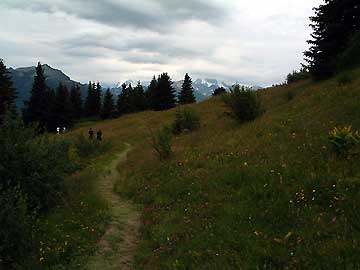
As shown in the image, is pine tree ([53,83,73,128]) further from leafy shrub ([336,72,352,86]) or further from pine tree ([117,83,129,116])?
leafy shrub ([336,72,352,86])

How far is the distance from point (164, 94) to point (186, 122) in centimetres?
4042

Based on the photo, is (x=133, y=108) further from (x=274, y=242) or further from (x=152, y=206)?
(x=274, y=242)

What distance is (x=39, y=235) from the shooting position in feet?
29.2

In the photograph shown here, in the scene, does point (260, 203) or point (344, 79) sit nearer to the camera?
point (260, 203)

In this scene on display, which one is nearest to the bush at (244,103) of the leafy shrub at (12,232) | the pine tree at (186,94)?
the leafy shrub at (12,232)

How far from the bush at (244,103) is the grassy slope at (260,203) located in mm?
4544

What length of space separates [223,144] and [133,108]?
185 ft

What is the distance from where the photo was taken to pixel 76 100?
75562 mm

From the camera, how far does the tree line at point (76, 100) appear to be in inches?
2165

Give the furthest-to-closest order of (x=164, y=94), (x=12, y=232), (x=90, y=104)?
(x=90, y=104) < (x=164, y=94) < (x=12, y=232)

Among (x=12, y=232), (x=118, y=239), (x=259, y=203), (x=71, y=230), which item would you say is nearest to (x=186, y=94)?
(x=71, y=230)

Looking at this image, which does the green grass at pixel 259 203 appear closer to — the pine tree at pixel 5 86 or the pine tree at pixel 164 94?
the pine tree at pixel 5 86

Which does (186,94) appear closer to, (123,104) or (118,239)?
(123,104)

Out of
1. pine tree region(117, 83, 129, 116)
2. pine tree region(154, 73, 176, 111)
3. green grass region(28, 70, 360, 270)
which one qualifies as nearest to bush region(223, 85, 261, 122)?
green grass region(28, 70, 360, 270)
